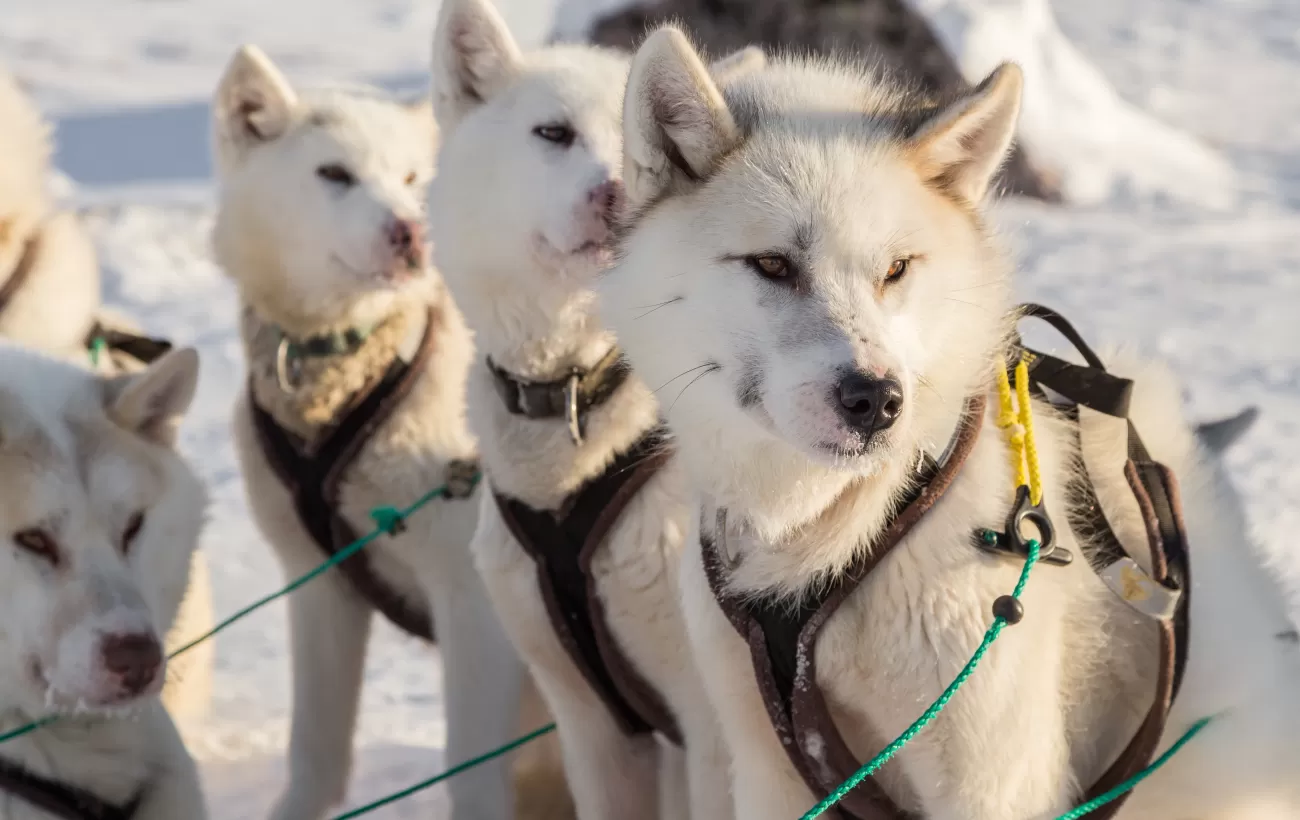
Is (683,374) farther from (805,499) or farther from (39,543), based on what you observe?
(39,543)

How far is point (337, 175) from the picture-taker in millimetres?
3668

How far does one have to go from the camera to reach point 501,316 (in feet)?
9.75

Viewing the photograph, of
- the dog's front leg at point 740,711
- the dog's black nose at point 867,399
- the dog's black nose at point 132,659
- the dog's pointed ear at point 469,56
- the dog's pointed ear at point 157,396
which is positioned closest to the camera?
the dog's black nose at point 867,399

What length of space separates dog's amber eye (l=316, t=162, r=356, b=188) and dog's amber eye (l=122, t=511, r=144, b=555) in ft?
4.23

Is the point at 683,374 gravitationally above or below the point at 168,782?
above

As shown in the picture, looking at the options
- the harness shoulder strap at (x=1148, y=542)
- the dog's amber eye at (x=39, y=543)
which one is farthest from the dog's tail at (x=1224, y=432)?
the dog's amber eye at (x=39, y=543)

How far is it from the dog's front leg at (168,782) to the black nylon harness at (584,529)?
81 cm

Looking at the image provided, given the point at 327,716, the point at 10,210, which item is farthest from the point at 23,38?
the point at 327,716

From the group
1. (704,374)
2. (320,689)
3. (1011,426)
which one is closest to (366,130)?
(320,689)

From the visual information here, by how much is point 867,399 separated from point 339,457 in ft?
6.49

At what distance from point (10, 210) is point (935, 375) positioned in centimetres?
307

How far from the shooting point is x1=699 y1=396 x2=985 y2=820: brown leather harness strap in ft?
6.66

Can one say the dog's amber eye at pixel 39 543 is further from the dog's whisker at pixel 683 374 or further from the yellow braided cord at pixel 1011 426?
the yellow braided cord at pixel 1011 426

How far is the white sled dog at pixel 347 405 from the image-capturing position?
11.3ft
